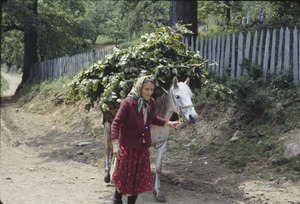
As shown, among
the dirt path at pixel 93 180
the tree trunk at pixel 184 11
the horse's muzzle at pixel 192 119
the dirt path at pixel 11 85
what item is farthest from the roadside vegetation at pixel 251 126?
the dirt path at pixel 11 85

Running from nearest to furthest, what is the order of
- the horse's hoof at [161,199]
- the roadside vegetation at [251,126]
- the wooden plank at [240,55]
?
the horse's hoof at [161,199]
the roadside vegetation at [251,126]
the wooden plank at [240,55]

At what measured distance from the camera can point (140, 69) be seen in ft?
17.5

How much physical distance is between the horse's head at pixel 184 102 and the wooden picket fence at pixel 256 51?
3.83m

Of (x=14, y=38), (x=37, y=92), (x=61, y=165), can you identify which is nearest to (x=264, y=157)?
(x=61, y=165)

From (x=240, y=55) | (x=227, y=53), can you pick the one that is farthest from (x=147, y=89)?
(x=227, y=53)

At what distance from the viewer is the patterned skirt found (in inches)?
157

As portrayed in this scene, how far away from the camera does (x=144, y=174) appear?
162 inches

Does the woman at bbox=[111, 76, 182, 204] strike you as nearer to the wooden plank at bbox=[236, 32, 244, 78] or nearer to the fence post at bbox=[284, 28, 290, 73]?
the fence post at bbox=[284, 28, 290, 73]

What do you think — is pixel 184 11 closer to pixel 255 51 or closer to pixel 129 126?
pixel 255 51

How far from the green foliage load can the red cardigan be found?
0.96 meters

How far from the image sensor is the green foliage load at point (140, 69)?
511cm

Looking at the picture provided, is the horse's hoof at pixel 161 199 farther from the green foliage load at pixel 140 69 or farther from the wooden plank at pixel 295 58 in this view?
the wooden plank at pixel 295 58

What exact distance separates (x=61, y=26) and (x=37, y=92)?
680 centimetres

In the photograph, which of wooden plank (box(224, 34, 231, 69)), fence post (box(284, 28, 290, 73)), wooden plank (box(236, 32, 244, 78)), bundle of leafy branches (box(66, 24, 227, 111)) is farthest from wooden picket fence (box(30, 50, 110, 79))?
bundle of leafy branches (box(66, 24, 227, 111))
